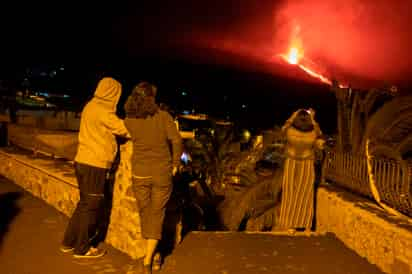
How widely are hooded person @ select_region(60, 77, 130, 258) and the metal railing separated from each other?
132 inches

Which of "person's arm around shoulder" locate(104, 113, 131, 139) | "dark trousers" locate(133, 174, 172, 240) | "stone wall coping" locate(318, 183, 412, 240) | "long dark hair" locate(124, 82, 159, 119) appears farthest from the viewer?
"stone wall coping" locate(318, 183, 412, 240)

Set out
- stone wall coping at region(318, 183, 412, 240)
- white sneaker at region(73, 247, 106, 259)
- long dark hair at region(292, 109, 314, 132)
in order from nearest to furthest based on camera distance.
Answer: white sneaker at region(73, 247, 106, 259) → stone wall coping at region(318, 183, 412, 240) → long dark hair at region(292, 109, 314, 132)

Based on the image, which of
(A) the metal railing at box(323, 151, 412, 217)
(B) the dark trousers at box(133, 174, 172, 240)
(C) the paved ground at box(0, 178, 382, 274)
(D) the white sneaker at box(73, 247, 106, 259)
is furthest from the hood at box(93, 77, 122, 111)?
(A) the metal railing at box(323, 151, 412, 217)

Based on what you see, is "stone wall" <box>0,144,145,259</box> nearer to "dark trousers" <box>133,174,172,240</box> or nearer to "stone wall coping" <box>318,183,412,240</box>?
"dark trousers" <box>133,174,172,240</box>

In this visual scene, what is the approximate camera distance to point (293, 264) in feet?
17.9

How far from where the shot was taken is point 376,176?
6.35m

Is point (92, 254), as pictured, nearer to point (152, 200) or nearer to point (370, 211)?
point (152, 200)

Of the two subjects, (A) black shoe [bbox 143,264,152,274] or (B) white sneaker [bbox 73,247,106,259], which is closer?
(A) black shoe [bbox 143,264,152,274]

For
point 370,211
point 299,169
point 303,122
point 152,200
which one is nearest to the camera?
point 152,200

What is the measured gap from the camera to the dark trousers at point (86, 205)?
501cm

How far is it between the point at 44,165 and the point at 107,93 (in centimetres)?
372

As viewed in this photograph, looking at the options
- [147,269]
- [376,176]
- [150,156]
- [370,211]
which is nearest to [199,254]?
[147,269]

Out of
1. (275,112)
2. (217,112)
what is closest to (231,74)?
(217,112)

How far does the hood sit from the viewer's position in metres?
4.88
